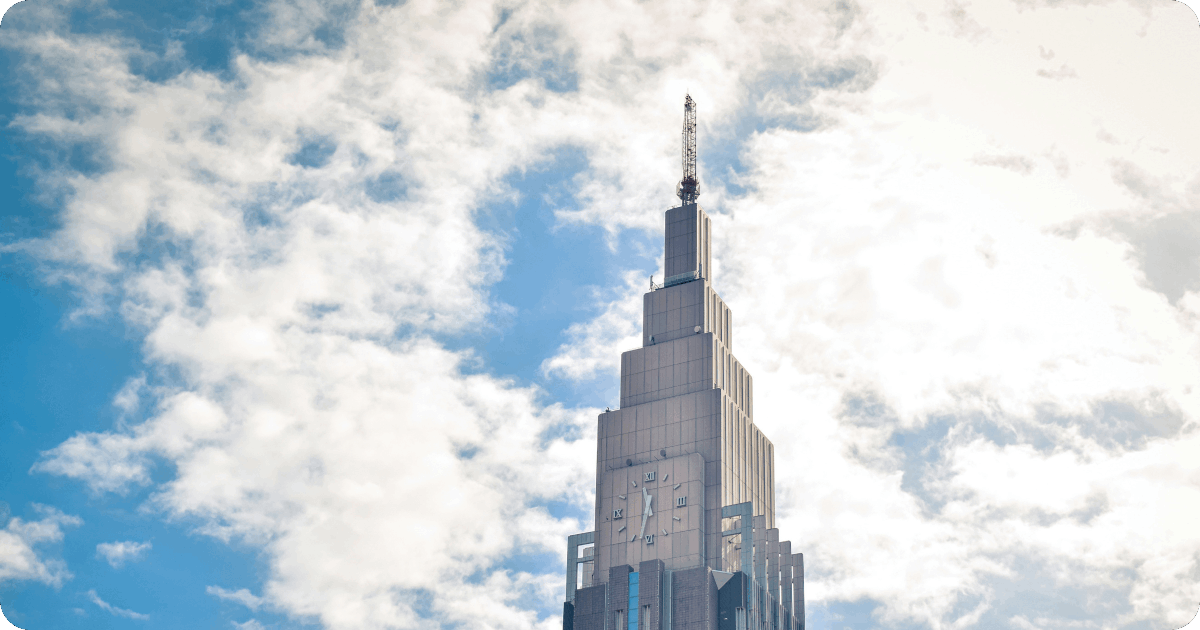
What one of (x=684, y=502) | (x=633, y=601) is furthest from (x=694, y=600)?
(x=684, y=502)

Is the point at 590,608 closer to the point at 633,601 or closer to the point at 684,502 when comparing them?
the point at 633,601

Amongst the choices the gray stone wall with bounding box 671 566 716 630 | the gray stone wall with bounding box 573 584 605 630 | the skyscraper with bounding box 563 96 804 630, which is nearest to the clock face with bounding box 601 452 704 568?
the skyscraper with bounding box 563 96 804 630

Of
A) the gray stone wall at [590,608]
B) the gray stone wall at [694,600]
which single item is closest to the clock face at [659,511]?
the gray stone wall at [694,600]

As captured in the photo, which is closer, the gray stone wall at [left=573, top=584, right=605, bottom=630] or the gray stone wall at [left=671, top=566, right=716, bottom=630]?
the gray stone wall at [left=671, top=566, right=716, bottom=630]

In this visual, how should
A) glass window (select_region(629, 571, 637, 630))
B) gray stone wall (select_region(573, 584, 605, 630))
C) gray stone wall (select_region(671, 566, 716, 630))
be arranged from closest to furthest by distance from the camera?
gray stone wall (select_region(671, 566, 716, 630)) < glass window (select_region(629, 571, 637, 630)) < gray stone wall (select_region(573, 584, 605, 630))

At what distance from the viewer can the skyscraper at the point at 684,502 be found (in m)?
168

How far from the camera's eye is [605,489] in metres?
182

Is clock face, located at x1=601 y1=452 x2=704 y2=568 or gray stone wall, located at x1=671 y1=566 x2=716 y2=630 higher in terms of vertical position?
clock face, located at x1=601 y1=452 x2=704 y2=568

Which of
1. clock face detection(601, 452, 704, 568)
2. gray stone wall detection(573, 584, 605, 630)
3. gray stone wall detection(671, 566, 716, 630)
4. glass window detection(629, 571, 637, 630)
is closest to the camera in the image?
gray stone wall detection(671, 566, 716, 630)

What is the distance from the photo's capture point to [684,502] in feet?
574

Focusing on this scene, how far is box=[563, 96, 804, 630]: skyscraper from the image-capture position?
16812cm

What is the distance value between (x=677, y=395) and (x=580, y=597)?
1290 inches

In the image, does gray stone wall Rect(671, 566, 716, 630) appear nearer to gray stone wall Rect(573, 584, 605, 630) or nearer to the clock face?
the clock face

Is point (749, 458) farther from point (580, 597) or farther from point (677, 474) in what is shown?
point (580, 597)
